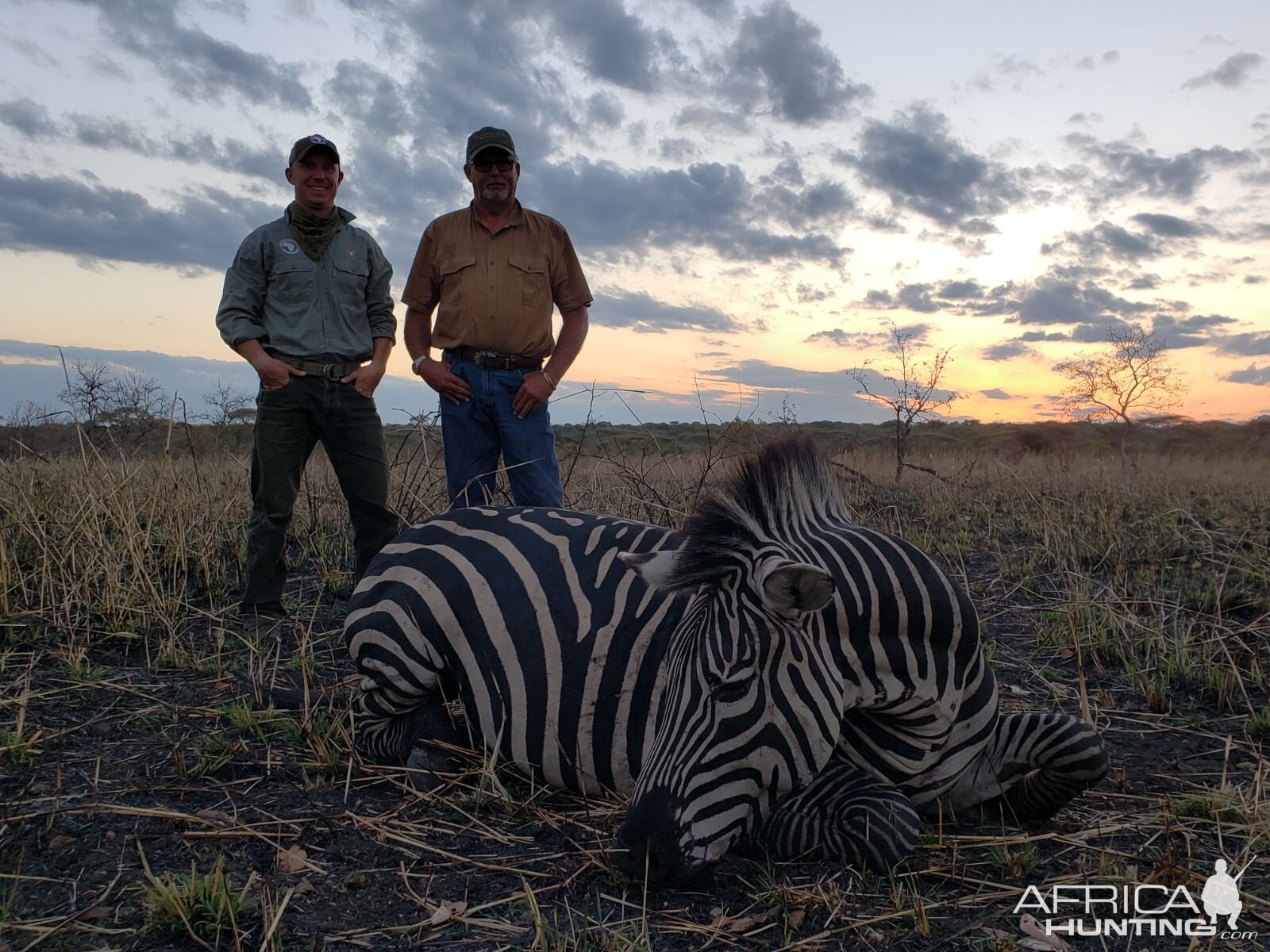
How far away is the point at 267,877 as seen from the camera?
262 cm

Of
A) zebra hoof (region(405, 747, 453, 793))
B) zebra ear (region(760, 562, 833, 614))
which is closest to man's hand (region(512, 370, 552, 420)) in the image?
zebra hoof (region(405, 747, 453, 793))

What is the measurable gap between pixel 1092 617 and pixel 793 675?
3.53m

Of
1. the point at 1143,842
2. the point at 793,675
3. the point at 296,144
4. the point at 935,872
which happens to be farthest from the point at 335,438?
the point at 1143,842

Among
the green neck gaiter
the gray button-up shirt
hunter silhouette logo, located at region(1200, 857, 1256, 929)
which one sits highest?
the green neck gaiter

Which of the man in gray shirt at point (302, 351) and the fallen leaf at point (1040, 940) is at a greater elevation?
the man in gray shirt at point (302, 351)

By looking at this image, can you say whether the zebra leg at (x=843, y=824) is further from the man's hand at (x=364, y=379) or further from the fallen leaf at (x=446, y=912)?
the man's hand at (x=364, y=379)

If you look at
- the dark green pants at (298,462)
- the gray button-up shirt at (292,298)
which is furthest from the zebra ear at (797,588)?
the gray button-up shirt at (292,298)

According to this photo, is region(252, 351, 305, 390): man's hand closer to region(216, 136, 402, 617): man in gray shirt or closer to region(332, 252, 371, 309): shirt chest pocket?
region(216, 136, 402, 617): man in gray shirt

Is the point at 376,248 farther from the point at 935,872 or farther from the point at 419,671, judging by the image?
the point at 935,872

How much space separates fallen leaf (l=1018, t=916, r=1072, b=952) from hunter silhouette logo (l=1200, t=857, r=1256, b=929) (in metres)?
0.45

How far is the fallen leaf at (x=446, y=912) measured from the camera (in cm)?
240

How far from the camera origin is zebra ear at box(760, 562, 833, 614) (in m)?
2.33

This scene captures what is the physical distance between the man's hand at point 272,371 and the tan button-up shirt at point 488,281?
856 mm

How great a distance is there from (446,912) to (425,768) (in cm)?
91
